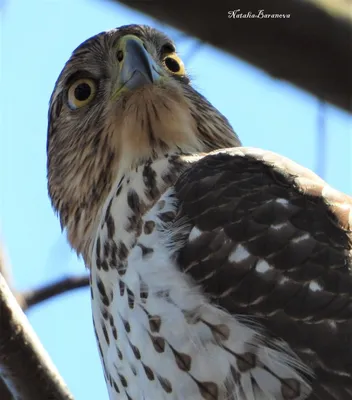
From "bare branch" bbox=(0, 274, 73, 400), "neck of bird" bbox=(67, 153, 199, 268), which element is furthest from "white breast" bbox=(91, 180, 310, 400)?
"bare branch" bbox=(0, 274, 73, 400)

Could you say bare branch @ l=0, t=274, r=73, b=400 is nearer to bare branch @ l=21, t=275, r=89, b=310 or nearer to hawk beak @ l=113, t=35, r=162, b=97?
bare branch @ l=21, t=275, r=89, b=310

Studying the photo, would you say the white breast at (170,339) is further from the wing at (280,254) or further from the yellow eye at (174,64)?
the yellow eye at (174,64)

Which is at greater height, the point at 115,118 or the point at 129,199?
the point at 115,118

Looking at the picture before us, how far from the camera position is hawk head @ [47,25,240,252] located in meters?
3.60

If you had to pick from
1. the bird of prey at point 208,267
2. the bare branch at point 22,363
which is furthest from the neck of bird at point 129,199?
the bare branch at point 22,363

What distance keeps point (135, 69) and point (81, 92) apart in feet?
1.58

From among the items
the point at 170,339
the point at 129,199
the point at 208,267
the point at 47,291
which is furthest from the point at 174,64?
the point at 170,339

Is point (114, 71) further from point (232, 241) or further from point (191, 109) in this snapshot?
point (232, 241)

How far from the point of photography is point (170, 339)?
2693 millimetres

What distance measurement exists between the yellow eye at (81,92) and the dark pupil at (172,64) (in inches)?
13.8

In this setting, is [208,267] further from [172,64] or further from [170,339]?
[172,64]

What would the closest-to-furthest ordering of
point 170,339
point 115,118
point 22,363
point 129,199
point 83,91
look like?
point 170,339, point 22,363, point 129,199, point 115,118, point 83,91

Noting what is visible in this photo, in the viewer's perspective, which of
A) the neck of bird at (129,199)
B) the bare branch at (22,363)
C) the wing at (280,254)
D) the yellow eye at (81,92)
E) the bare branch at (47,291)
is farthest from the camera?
the yellow eye at (81,92)

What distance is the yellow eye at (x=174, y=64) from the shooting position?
3998mm
